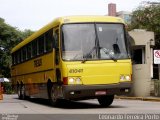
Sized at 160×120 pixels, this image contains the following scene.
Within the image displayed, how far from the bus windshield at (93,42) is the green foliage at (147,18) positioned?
2942 cm

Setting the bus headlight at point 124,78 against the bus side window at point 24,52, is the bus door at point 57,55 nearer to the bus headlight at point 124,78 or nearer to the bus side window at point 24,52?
the bus headlight at point 124,78

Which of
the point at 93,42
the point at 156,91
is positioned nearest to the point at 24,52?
the point at 156,91

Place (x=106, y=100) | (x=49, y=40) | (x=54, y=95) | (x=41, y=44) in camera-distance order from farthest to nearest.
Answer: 1. (x=41, y=44)
2. (x=49, y=40)
3. (x=106, y=100)
4. (x=54, y=95)

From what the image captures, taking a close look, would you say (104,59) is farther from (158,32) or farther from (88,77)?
(158,32)

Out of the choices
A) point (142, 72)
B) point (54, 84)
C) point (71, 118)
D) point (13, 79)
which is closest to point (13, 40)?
A: point (13, 79)

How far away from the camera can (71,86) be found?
17.6 meters

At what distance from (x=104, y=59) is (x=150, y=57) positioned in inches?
592

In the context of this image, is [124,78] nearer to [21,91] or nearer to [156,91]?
[156,91]

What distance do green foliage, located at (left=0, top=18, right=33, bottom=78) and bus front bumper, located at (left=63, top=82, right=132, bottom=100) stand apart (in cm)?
4812

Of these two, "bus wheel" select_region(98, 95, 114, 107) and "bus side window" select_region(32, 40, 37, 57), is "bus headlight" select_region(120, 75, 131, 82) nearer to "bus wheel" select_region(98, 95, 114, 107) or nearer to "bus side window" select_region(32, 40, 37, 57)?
"bus wheel" select_region(98, 95, 114, 107)

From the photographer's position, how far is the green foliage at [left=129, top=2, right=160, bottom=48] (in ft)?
160

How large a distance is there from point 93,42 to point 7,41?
48.6 meters

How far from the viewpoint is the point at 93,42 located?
1817 centimetres

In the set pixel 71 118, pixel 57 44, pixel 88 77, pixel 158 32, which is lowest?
pixel 71 118
